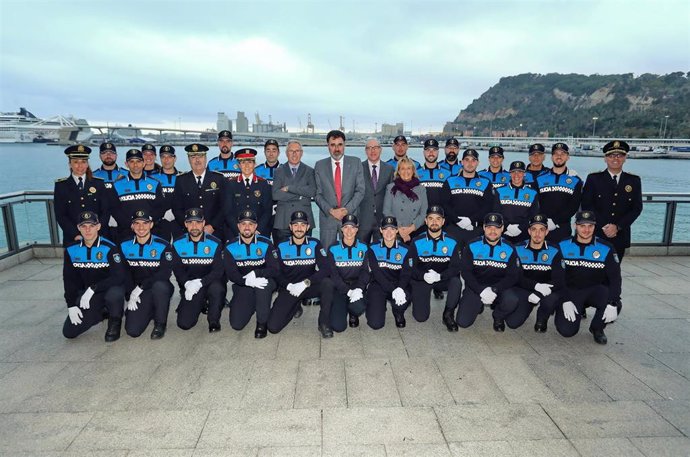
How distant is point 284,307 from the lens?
5.00 m

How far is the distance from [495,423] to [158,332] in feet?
11.8

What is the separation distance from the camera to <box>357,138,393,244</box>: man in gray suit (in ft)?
19.2

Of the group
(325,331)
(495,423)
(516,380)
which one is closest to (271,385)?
(325,331)

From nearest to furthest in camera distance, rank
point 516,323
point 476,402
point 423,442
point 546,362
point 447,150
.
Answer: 1. point 423,442
2. point 476,402
3. point 546,362
4. point 516,323
5. point 447,150

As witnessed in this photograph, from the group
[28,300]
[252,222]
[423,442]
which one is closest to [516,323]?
[423,442]

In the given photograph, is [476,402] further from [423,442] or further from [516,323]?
[516,323]

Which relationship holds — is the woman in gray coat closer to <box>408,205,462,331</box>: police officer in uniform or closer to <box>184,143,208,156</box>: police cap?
<box>408,205,462,331</box>: police officer in uniform

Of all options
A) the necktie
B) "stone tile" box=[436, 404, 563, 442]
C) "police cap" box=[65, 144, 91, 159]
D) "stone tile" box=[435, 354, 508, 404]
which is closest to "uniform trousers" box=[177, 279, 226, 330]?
the necktie

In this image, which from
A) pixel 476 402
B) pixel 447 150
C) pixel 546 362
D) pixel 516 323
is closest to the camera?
pixel 476 402

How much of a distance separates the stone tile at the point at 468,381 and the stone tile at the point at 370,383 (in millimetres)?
504

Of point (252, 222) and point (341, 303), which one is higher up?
point (252, 222)

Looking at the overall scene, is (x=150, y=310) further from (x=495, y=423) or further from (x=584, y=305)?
(x=584, y=305)

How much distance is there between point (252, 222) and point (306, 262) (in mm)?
812

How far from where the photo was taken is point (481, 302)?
16.5 ft
